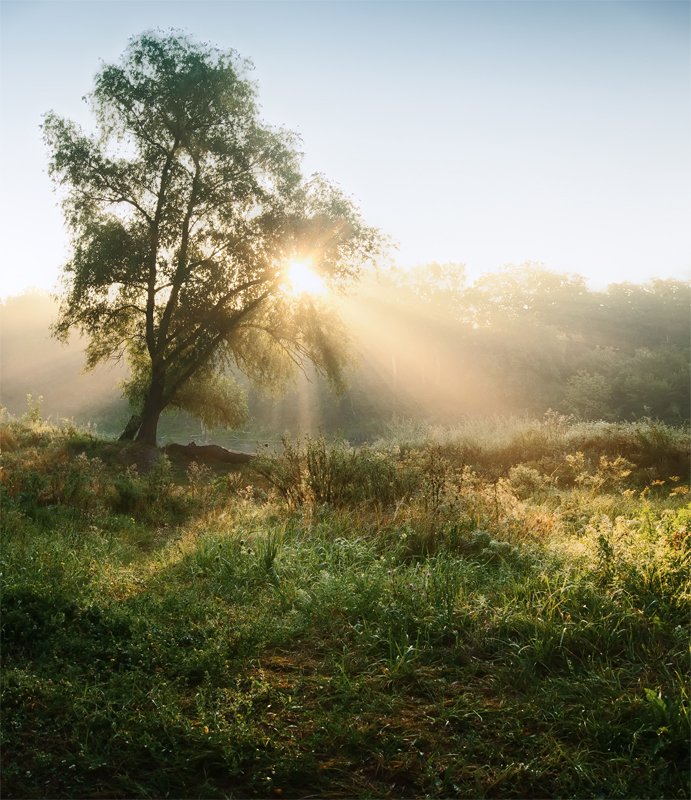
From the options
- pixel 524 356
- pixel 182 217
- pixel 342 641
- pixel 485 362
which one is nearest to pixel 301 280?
pixel 182 217

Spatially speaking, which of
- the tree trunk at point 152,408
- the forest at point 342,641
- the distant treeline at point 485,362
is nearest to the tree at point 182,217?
the tree trunk at point 152,408

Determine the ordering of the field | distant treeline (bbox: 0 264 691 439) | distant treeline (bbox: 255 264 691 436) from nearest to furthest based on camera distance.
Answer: the field < distant treeline (bbox: 255 264 691 436) < distant treeline (bbox: 0 264 691 439)

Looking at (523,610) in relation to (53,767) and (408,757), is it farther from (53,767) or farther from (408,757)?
(53,767)

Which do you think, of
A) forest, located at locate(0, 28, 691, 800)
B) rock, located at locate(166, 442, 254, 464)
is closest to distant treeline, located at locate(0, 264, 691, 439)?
rock, located at locate(166, 442, 254, 464)

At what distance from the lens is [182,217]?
17.6 meters

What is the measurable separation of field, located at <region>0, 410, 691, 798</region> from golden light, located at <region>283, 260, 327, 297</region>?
1231 cm

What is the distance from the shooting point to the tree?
17.0 m

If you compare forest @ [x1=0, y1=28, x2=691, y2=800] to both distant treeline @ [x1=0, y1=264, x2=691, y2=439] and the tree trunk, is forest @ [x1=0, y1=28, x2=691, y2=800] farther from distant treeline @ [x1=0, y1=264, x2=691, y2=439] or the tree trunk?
distant treeline @ [x1=0, y1=264, x2=691, y2=439]

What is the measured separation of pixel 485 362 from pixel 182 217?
2331cm

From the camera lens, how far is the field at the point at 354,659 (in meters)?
2.92

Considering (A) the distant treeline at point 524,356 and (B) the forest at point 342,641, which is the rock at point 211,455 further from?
(A) the distant treeline at point 524,356

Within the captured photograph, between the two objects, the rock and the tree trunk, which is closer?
the rock

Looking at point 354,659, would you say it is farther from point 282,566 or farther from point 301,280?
point 301,280

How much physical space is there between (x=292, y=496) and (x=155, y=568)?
108 inches
